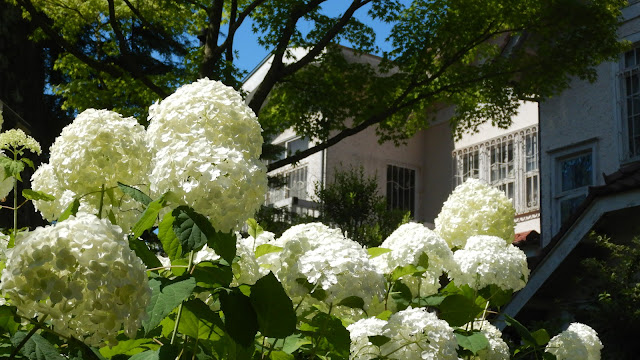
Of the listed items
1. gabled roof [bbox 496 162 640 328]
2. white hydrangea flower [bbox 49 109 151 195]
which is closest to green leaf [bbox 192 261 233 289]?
white hydrangea flower [bbox 49 109 151 195]

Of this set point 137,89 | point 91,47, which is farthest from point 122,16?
point 91,47

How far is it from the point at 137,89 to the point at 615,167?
325 inches

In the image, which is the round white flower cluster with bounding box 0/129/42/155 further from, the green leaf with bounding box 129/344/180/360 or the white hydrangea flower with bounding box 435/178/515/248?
the white hydrangea flower with bounding box 435/178/515/248

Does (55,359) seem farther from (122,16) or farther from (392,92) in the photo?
(122,16)

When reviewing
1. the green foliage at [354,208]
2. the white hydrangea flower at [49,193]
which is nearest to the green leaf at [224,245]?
the white hydrangea flower at [49,193]

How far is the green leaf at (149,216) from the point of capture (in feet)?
6.46

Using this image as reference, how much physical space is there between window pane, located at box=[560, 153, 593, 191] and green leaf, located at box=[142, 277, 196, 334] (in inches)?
482

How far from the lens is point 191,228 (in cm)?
190

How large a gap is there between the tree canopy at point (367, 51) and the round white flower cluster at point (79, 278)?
1086 cm

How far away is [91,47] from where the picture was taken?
2002 centimetres

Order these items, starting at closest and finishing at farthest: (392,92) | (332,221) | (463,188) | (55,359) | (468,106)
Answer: (55,359), (463,188), (392,92), (468,106), (332,221)

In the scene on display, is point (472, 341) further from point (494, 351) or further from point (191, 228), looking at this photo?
point (191, 228)

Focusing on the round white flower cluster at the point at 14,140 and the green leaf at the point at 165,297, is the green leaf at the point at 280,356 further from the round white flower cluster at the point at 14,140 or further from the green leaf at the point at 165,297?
the round white flower cluster at the point at 14,140

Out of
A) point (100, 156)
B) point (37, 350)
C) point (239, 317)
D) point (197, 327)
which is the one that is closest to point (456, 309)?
point (197, 327)
